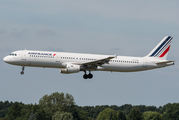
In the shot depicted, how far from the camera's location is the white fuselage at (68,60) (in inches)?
2751

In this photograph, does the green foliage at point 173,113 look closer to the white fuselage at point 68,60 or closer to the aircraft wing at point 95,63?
the white fuselage at point 68,60

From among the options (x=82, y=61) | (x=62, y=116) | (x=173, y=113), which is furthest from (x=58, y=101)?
(x=82, y=61)

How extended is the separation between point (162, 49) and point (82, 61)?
21006mm

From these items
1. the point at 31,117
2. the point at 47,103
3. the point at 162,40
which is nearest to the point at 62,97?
the point at 47,103

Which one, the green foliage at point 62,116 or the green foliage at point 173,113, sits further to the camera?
the green foliage at point 173,113

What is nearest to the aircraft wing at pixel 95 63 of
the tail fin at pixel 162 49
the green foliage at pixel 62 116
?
the tail fin at pixel 162 49

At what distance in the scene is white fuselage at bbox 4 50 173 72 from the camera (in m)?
69.9

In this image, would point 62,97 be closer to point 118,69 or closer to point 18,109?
point 18,109

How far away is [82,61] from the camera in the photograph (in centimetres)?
7262

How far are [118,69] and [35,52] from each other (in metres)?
18.1

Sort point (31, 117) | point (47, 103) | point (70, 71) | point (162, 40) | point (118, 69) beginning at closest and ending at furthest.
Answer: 1. point (70, 71)
2. point (118, 69)
3. point (162, 40)
4. point (31, 117)
5. point (47, 103)

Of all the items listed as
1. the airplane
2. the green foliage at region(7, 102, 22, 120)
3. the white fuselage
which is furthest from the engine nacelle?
the green foliage at region(7, 102, 22, 120)

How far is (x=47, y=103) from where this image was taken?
454ft

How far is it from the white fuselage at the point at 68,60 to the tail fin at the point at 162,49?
3.74 meters
